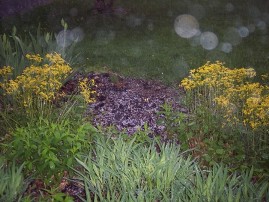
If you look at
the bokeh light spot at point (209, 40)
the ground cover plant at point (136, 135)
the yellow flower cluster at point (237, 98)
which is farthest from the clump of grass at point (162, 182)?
the bokeh light spot at point (209, 40)

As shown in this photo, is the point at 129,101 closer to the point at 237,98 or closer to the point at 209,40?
the point at 237,98

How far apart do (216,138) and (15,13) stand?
9.20 meters

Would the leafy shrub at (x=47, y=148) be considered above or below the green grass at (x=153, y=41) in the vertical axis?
below

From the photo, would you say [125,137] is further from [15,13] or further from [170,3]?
[170,3]

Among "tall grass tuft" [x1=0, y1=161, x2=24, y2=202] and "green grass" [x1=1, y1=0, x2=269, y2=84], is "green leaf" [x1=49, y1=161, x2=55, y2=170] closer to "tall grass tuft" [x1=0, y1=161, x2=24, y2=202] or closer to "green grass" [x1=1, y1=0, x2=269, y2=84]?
"tall grass tuft" [x1=0, y1=161, x2=24, y2=202]

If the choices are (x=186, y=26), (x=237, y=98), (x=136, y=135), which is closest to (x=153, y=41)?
(x=186, y=26)

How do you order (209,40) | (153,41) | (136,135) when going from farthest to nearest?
(209,40) → (153,41) → (136,135)

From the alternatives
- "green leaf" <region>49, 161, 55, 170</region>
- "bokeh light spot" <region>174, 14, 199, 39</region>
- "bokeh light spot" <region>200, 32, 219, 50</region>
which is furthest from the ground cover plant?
"bokeh light spot" <region>174, 14, 199, 39</region>

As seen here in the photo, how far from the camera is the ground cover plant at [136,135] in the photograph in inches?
119

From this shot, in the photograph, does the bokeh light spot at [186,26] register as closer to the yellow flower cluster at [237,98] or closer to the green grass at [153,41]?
the green grass at [153,41]

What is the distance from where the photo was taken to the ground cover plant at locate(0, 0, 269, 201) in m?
3.02

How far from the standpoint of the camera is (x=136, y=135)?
3887mm

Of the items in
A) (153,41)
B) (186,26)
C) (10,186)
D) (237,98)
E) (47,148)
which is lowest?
(10,186)

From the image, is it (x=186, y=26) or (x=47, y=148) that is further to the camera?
(x=186, y=26)
